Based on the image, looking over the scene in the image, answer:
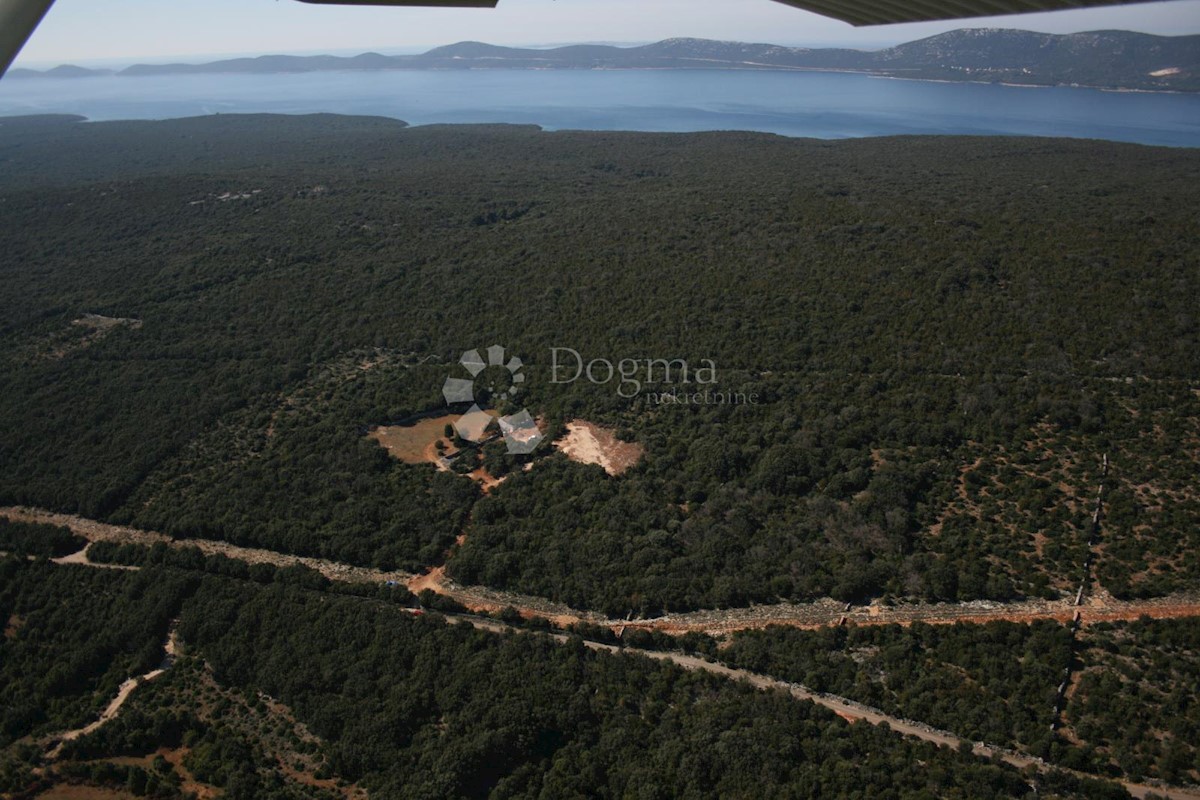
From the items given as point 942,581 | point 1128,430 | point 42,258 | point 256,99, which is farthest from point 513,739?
point 256,99

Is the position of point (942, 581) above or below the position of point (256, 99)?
below

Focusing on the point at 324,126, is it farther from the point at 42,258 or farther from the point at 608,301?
the point at 608,301

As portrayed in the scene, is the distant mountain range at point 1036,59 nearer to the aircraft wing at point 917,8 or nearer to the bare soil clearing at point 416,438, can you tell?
the bare soil clearing at point 416,438

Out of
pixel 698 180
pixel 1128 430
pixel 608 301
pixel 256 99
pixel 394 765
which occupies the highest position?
pixel 256 99

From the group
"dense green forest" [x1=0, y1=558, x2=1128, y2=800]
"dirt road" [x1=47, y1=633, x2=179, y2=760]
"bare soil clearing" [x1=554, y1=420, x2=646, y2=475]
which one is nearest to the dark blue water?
"bare soil clearing" [x1=554, y1=420, x2=646, y2=475]

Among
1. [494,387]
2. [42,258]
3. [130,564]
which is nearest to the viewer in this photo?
[130,564]

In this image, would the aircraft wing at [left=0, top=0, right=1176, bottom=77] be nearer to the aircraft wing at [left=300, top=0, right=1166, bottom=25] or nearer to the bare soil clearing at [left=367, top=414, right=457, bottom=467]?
the aircraft wing at [left=300, top=0, right=1166, bottom=25]
